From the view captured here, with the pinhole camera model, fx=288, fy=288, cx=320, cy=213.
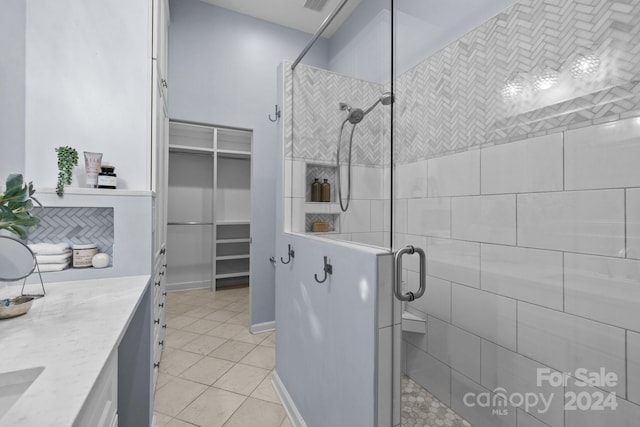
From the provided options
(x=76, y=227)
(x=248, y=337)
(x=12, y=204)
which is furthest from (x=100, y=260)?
(x=248, y=337)

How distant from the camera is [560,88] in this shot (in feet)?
3.95

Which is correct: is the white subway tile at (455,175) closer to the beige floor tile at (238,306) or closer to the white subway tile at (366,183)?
the white subway tile at (366,183)

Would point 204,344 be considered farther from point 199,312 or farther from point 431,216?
point 431,216

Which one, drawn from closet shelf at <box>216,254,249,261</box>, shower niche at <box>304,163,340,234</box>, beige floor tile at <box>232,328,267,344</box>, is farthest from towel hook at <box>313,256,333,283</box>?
closet shelf at <box>216,254,249,261</box>

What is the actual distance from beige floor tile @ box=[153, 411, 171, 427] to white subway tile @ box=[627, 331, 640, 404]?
2130 millimetres

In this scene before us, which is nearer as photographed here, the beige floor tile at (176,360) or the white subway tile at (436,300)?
the white subway tile at (436,300)

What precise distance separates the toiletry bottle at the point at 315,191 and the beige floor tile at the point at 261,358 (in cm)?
139

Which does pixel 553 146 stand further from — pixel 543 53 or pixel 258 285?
pixel 258 285

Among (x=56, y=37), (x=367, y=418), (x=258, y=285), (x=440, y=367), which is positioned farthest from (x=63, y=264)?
(x=440, y=367)

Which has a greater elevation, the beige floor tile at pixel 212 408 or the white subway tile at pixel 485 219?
the white subway tile at pixel 485 219

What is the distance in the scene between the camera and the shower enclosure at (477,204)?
3.44 feet

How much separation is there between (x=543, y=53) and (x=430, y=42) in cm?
69

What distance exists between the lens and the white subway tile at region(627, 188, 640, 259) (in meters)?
0.98

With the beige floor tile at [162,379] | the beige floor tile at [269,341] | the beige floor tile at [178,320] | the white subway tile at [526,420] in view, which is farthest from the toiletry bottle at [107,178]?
the white subway tile at [526,420]
